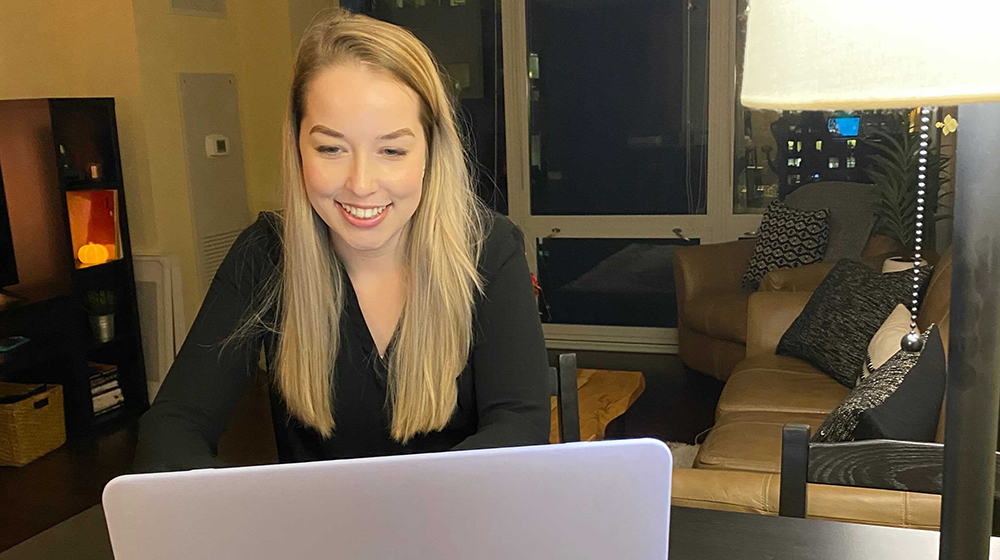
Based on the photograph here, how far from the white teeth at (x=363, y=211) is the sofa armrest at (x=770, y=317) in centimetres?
247

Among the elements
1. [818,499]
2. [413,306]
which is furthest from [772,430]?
[413,306]

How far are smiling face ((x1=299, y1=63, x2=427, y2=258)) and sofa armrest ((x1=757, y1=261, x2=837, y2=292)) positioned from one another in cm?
302

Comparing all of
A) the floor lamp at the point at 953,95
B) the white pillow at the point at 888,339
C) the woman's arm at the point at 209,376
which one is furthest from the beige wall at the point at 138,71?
the floor lamp at the point at 953,95

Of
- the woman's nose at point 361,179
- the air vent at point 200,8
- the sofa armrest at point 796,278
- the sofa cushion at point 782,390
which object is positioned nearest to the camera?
the woman's nose at point 361,179

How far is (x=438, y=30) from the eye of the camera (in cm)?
523

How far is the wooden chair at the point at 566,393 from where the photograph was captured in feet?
4.52

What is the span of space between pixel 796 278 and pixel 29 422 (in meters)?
3.19

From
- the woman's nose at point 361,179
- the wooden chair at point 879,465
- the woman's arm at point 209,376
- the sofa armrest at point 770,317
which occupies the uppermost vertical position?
the woman's nose at point 361,179

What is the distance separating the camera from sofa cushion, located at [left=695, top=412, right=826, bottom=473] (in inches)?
90.4

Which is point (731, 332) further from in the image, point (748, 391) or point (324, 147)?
point (324, 147)

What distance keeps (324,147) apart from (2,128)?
2948 millimetres

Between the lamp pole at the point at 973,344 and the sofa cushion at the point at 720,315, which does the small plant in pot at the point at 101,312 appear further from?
the lamp pole at the point at 973,344

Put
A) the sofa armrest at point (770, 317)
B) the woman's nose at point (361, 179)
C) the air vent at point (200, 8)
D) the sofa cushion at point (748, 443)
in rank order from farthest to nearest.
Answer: the air vent at point (200, 8), the sofa armrest at point (770, 317), the sofa cushion at point (748, 443), the woman's nose at point (361, 179)

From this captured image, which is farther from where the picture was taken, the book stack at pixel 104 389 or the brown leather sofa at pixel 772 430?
the book stack at pixel 104 389
